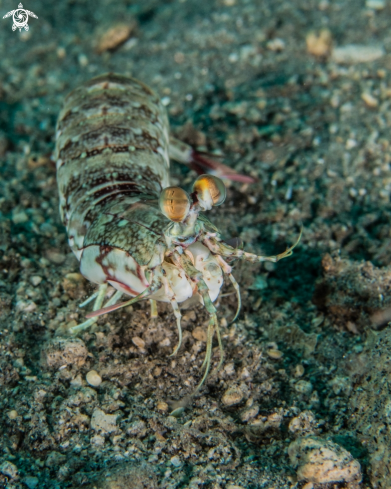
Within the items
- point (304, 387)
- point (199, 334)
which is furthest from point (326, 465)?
point (199, 334)

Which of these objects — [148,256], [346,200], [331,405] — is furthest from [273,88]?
[331,405]

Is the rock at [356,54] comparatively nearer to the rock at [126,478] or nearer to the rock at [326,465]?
the rock at [326,465]

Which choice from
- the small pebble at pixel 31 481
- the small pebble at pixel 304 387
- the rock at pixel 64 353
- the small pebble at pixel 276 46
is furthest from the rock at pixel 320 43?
the small pebble at pixel 31 481

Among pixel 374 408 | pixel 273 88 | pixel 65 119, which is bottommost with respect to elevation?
pixel 374 408

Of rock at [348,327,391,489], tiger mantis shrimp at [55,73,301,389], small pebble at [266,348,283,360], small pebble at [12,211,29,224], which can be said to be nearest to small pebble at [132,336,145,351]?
tiger mantis shrimp at [55,73,301,389]

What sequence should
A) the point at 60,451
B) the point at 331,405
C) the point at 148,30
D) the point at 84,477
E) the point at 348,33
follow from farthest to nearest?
1. the point at 148,30
2. the point at 348,33
3. the point at 331,405
4. the point at 60,451
5. the point at 84,477

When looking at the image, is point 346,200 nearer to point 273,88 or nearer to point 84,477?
point 273,88
